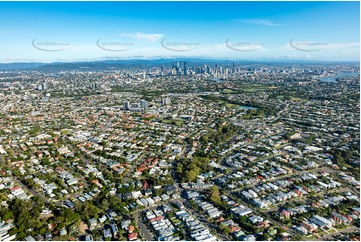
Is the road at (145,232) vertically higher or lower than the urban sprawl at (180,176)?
lower

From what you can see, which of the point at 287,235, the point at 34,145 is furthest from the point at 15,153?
the point at 287,235

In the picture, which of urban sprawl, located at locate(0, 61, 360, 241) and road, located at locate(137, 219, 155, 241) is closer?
road, located at locate(137, 219, 155, 241)

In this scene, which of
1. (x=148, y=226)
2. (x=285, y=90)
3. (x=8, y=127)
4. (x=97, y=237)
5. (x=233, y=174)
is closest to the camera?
(x=97, y=237)

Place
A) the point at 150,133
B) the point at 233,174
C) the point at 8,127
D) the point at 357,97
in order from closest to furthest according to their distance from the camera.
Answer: the point at 233,174, the point at 150,133, the point at 8,127, the point at 357,97

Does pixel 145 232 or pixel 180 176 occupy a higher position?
pixel 180 176

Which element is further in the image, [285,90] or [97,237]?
[285,90]

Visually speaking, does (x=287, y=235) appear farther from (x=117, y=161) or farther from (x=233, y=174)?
(x=117, y=161)

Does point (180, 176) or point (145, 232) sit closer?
point (145, 232)

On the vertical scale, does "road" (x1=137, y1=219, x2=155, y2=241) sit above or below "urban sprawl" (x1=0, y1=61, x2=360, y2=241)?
below

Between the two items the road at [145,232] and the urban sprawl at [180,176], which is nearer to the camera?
the road at [145,232]
